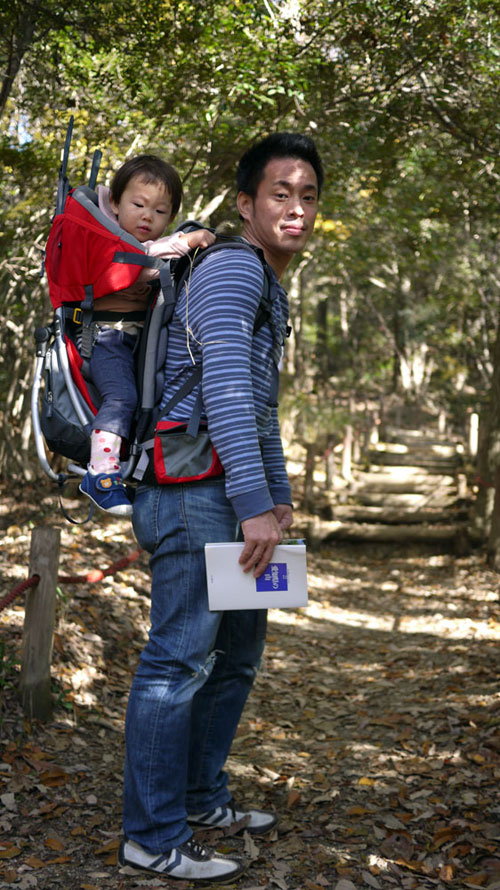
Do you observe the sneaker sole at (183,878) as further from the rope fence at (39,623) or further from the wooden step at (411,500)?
the wooden step at (411,500)

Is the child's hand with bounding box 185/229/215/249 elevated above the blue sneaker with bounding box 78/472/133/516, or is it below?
above

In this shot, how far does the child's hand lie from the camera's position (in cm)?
262

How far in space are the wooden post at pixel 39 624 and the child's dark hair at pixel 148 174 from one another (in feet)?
5.60

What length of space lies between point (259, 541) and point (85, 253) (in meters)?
1.10

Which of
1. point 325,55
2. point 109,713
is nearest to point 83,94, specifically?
point 325,55

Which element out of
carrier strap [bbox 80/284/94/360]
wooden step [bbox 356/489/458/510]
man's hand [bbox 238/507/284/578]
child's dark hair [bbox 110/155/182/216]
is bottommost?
wooden step [bbox 356/489/458/510]

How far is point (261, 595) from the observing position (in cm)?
247

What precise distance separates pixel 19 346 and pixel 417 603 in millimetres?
5141

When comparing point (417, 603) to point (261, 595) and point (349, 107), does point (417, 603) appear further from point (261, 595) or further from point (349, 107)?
point (261, 595)

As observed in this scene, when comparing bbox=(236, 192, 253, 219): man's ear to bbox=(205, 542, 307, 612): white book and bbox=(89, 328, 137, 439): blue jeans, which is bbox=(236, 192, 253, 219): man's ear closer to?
bbox=(89, 328, 137, 439): blue jeans

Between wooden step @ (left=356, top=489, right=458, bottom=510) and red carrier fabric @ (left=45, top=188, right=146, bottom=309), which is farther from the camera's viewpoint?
wooden step @ (left=356, top=489, right=458, bottom=510)

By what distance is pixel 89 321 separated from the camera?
8.91ft

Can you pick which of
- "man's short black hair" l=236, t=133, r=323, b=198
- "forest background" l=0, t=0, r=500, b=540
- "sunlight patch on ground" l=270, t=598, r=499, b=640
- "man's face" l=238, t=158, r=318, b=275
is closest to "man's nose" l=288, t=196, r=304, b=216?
"man's face" l=238, t=158, r=318, b=275

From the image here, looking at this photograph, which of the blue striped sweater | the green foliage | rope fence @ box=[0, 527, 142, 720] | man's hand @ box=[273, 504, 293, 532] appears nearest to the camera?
the blue striped sweater
